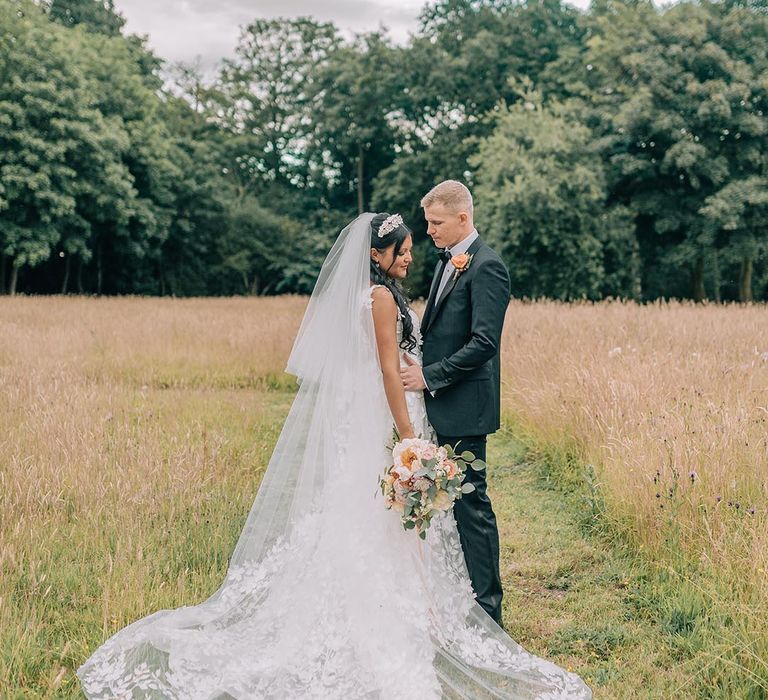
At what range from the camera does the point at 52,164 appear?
27.2 m

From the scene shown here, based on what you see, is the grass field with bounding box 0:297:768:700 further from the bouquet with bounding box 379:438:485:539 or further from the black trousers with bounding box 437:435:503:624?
the bouquet with bounding box 379:438:485:539

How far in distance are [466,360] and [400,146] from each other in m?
39.1

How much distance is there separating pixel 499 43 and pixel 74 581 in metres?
36.5

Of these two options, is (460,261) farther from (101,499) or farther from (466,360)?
(101,499)

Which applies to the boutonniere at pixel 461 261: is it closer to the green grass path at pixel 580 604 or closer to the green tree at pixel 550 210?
the green grass path at pixel 580 604

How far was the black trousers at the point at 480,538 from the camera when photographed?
3834 millimetres

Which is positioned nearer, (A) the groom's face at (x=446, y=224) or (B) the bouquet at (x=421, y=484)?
(B) the bouquet at (x=421, y=484)

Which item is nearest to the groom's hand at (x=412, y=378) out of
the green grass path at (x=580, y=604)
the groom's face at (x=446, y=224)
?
the groom's face at (x=446, y=224)

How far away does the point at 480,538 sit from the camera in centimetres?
384

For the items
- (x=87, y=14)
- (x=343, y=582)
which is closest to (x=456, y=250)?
(x=343, y=582)

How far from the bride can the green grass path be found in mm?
311

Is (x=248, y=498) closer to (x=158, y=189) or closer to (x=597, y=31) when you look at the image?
(x=158, y=189)

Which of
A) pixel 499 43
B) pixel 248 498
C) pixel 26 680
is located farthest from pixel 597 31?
pixel 26 680

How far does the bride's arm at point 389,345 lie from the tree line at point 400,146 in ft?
78.1
